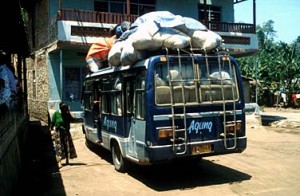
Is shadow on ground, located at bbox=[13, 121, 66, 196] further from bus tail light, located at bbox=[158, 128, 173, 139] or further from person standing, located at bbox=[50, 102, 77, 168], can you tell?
bus tail light, located at bbox=[158, 128, 173, 139]

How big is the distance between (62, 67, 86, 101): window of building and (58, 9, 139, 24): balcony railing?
2452 mm

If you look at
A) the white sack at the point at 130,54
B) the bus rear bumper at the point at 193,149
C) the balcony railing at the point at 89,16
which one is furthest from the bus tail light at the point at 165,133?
the balcony railing at the point at 89,16

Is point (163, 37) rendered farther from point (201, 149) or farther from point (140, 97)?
point (201, 149)

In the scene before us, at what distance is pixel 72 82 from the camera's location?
1806 centimetres

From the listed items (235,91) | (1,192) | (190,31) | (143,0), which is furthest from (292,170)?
(143,0)

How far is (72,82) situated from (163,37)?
10926 mm

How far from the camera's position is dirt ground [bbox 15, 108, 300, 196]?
7.57 meters

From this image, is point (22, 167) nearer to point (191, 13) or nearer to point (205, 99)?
point (205, 99)

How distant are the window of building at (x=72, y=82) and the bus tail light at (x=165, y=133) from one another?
1113cm

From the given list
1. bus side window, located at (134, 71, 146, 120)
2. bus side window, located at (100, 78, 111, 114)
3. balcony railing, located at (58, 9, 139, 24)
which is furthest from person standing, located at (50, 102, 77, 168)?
balcony railing, located at (58, 9, 139, 24)

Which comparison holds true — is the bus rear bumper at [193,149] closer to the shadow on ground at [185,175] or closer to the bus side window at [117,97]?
the shadow on ground at [185,175]

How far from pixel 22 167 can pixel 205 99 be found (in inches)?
202

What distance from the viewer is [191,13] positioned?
2122 centimetres

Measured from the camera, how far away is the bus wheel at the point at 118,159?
905 cm
